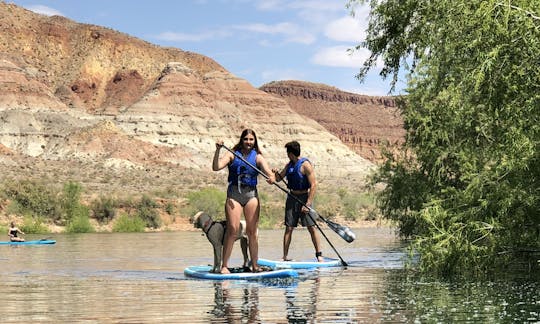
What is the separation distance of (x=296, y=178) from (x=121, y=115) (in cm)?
12001

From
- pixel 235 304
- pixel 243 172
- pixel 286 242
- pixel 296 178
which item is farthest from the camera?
pixel 286 242

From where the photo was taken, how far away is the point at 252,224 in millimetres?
14836

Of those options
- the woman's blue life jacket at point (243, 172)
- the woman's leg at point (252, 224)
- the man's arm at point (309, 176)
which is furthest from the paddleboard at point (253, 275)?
the man's arm at point (309, 176)

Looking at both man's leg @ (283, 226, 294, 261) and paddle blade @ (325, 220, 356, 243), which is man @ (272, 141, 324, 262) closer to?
man's leg @ (283, 226, 294, 261)

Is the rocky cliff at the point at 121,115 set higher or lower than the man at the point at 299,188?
higher

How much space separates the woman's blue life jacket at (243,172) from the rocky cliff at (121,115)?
218 feet

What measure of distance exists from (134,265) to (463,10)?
9.69m

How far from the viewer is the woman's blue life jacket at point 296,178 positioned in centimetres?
1791

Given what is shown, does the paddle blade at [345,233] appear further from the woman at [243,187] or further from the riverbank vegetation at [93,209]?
the riverbank vegetation at [93,209]

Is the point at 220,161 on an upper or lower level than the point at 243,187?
upper

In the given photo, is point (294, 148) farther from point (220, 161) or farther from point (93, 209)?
point (93, 209)

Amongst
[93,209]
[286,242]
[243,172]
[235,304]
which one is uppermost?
[243,172]

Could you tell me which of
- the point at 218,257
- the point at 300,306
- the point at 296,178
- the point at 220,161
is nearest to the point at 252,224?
the point at 218,257

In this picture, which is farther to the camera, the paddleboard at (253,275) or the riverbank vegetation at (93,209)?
the riverbank vegetation at (93,209)
